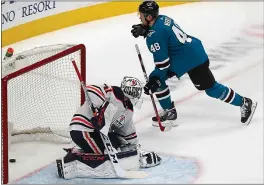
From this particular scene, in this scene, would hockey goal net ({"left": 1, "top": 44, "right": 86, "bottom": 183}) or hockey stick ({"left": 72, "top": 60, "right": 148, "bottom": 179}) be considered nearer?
hockey stick ({"left": 72, "top": 60, "right": 148, "bottom": 179})

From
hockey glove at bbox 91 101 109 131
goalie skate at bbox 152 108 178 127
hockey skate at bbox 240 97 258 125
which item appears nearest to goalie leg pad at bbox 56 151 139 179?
hockey glove at bbox 91 101 109 131

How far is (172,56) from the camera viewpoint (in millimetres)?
3756

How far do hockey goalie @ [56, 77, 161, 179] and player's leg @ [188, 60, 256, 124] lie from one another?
609 millimetres

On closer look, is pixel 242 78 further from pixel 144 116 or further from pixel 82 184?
pixel 82 184

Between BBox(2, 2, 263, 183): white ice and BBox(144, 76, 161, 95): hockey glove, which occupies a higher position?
BBox(144, 76, 161, 95): hockey glove

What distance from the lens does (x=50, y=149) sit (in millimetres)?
3578

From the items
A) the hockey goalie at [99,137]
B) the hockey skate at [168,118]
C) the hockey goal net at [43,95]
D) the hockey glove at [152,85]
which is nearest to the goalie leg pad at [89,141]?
the hockey goalie at [99,137]

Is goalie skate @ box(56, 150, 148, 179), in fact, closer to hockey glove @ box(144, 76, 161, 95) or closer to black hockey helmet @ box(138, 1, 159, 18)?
hockey glove @ box(144, 76, 161, 95)

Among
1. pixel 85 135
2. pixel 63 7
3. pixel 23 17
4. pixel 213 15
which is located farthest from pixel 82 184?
pixel 213 15

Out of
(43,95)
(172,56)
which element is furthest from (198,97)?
(43,95)

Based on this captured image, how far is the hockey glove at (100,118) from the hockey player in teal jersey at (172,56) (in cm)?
60

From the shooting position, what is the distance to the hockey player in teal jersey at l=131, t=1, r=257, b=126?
12.0 feet

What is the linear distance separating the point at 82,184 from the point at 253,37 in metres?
3.16

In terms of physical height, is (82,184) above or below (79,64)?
below
